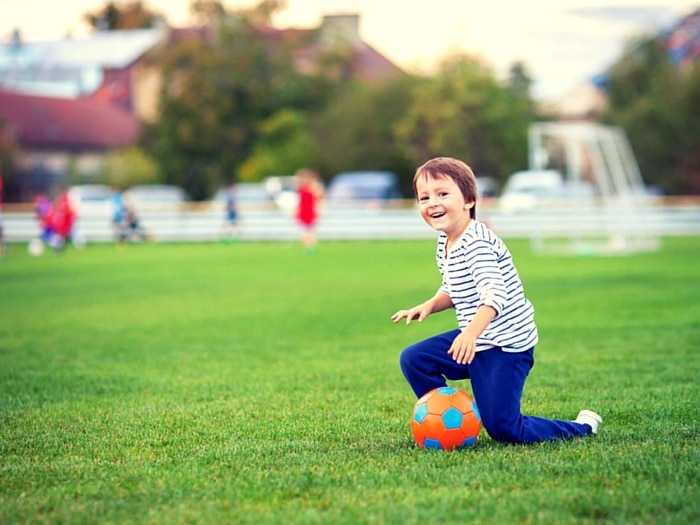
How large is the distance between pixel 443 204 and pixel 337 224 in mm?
32111

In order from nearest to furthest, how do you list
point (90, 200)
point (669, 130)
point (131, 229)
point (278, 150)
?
point (131, 229) → point (90, 200) → point (669, 130) → point (278, 150)

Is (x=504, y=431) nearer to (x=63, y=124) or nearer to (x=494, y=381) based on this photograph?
(x=494, y=381)

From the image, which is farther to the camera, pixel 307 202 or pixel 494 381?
pixel 307 202

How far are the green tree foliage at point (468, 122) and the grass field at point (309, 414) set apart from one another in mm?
39732

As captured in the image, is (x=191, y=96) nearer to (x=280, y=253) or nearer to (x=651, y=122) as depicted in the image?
(x=651, y=122)

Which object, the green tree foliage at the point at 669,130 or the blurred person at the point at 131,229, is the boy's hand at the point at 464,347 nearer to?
the blurred person at the point at 131,229

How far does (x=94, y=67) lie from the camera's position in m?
82.9

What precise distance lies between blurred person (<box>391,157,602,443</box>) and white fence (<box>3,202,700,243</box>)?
29.3 m

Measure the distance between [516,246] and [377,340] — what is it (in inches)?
769

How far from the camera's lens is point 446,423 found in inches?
225

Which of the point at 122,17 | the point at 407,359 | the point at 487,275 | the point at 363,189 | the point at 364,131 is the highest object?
the point at 122,17

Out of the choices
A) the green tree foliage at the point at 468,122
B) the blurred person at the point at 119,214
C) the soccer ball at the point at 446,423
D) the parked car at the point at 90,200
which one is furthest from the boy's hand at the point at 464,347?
the green tree foliage at the point at 468,122

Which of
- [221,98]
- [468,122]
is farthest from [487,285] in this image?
[468,122]

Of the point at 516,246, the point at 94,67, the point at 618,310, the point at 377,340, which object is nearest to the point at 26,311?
the point at 377,340
